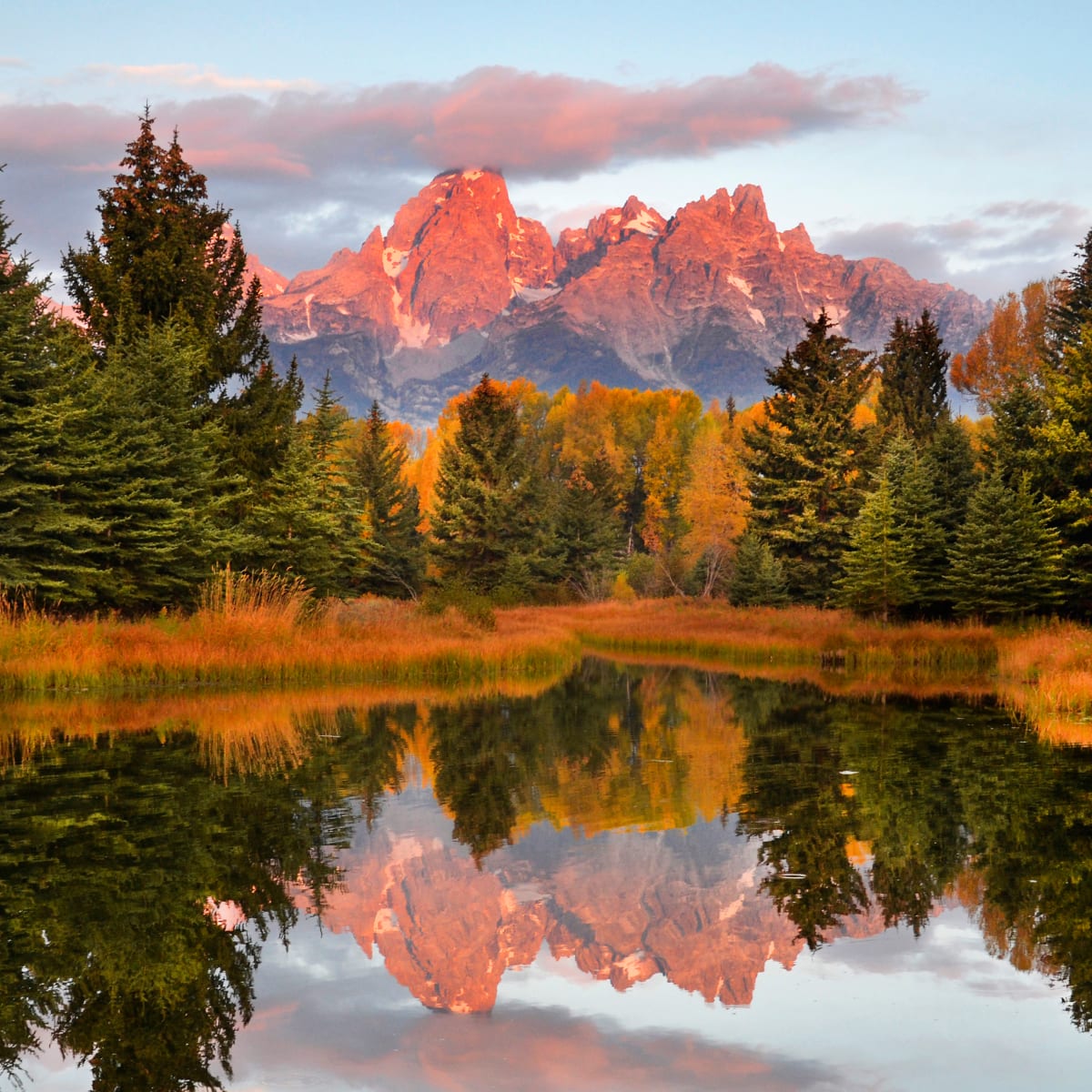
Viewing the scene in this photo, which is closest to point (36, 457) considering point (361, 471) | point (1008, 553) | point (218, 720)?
point (218, 720)

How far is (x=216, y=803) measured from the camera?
39.9 feet

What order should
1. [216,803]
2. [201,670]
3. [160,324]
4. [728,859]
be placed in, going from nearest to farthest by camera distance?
[728,859] < [216,803] < [201,670] < [160,324]

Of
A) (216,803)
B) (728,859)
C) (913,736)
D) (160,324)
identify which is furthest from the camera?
(160,324)

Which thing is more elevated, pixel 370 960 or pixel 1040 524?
pixel 1040 524

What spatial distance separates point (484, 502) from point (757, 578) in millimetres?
19841

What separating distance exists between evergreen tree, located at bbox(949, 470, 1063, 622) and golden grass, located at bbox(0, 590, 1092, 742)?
1366mm

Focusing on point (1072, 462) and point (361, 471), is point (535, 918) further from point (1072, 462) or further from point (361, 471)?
point (361, 471)

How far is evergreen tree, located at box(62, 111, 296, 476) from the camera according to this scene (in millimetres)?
32094

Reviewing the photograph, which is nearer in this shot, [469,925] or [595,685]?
[469,925]

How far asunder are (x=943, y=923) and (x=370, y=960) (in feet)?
14.8

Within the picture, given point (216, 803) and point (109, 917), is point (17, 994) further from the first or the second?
point (216, 803)

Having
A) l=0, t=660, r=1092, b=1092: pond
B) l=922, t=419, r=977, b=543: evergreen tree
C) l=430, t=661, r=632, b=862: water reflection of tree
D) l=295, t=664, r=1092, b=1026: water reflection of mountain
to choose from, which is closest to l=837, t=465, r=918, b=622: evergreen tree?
l=922, t=419, r=977, b=543: evergreen tree

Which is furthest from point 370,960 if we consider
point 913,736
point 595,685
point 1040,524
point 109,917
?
point 1040,524

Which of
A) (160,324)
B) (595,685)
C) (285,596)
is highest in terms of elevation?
(160,324)
